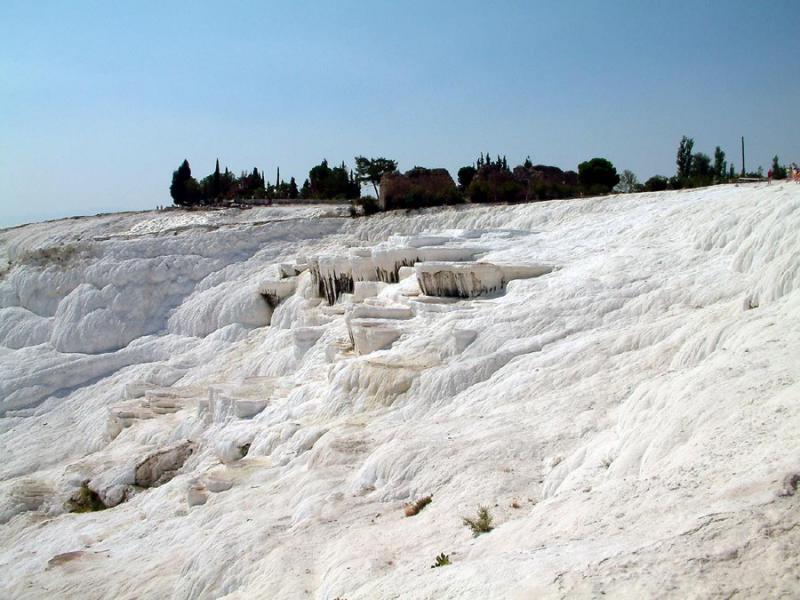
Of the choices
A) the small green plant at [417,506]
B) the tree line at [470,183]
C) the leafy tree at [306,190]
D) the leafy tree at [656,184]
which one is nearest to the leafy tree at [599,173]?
the tree line at [470,183]

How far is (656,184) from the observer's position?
86.1 ft

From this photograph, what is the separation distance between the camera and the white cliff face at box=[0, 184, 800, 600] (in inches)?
189

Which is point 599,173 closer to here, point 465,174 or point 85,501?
point 465,174

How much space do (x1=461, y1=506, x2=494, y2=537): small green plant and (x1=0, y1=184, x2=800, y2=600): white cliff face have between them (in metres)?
0.08

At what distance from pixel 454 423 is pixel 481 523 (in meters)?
3.65

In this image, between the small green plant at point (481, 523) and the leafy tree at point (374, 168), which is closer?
the small green plant at point (481, 523)

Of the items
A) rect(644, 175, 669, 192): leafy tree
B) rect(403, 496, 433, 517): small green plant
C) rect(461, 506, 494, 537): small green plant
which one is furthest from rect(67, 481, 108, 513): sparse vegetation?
rect(644, 175, 669, 192): leafy tree

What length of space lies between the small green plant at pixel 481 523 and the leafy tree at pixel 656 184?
21.2 metres

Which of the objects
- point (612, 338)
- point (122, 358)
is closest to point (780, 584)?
point (612, 338)

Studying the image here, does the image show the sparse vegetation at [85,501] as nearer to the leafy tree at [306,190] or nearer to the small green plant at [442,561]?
the small green plant at [442,561]

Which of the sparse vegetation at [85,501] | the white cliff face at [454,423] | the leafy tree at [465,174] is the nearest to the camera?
the white cliff face at [454,423]

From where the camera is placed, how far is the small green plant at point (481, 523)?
6.72 m

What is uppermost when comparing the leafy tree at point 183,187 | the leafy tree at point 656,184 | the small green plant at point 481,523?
the leafy tree at point 183,187

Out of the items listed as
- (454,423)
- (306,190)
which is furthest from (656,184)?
(306,190)
